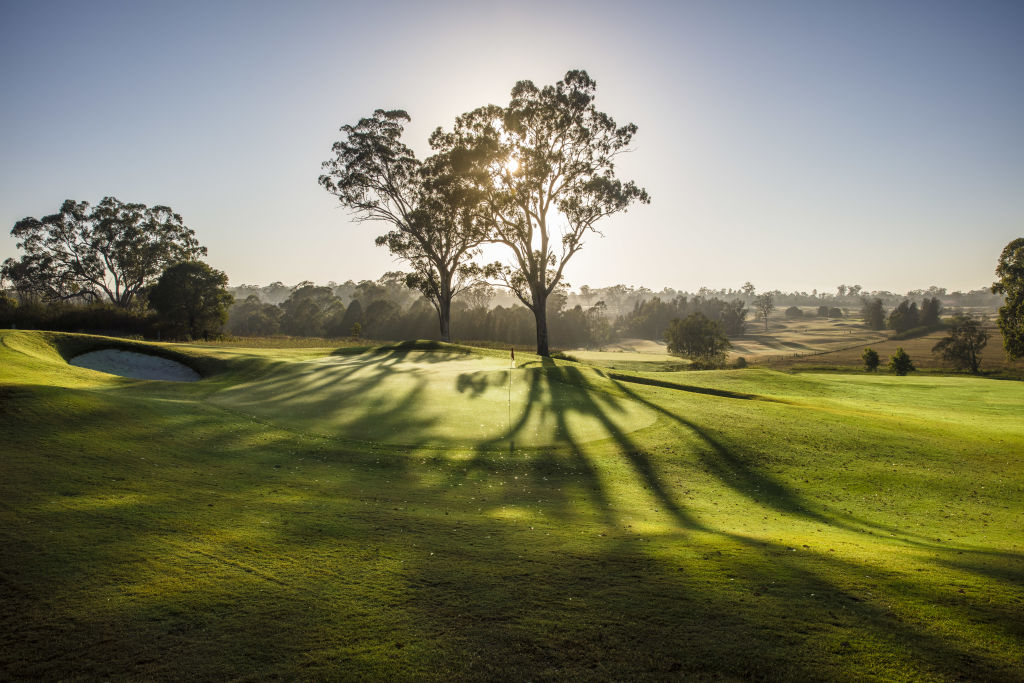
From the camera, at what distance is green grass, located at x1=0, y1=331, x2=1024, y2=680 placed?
4.85 meters

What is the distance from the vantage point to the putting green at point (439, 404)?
617 inches

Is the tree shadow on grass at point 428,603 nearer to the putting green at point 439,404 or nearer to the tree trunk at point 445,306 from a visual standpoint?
the putting green at point 439,404

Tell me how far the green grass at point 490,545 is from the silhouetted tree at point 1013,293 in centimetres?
4257

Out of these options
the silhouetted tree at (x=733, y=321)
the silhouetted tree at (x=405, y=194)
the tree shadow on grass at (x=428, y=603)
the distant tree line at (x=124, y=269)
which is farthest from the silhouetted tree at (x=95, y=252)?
the silhouetted tree at (x=733, y=321)

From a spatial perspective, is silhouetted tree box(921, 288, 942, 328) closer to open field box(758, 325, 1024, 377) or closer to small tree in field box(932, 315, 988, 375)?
open field box(758, 325, 1024, 377)

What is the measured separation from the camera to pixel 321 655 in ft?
15.5

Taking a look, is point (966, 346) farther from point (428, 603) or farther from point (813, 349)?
point (428, 603)

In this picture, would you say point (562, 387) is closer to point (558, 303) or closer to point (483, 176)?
point (483, 176)

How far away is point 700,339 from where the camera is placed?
274ft

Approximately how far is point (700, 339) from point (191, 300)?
72.0 metres

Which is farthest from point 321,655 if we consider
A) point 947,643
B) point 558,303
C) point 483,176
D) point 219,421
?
point 558,303

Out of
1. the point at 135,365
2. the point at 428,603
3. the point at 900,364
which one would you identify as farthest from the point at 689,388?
the point at 900,364

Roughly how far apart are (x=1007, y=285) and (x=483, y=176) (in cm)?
5211

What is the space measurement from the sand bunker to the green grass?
6.63 metres
